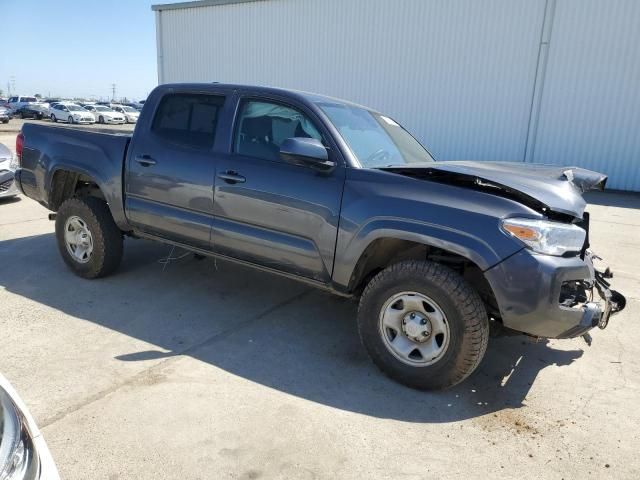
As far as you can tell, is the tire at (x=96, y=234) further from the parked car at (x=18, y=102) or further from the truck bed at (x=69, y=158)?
the parked car at (x=18, y=102)

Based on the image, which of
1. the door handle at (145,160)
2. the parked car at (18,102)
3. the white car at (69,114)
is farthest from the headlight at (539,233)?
the parked car at (18,102)

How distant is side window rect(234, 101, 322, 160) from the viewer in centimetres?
374

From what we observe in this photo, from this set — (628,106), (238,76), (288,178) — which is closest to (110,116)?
(238,76)

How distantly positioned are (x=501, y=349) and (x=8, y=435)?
131 inches

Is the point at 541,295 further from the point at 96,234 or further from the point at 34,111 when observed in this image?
the point at 34,111

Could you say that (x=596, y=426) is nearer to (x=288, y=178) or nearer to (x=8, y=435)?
(x=288, y=178)

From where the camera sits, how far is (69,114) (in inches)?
1436

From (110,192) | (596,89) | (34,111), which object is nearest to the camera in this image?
(110,192)

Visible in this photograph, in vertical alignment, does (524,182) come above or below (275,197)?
above

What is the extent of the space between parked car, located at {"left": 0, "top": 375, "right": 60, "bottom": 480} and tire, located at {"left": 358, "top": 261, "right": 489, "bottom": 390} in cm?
209

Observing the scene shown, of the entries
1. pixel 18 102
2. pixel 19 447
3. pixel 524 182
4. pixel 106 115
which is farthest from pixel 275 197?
pixel 18 102

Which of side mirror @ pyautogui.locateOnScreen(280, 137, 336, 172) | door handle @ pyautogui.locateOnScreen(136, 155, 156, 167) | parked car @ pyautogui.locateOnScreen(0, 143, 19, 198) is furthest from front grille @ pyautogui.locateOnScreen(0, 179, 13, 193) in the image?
side mirror @ pyautogui.locateOnScreen(280, 137, 336, 172)

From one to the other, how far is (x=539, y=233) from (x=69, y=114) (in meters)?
39.9

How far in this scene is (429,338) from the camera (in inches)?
124
